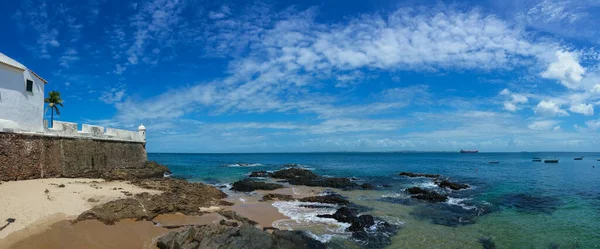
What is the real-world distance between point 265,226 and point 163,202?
5546mm

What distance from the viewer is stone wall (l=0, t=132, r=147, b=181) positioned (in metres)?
18.5

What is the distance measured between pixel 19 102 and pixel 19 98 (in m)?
0.25

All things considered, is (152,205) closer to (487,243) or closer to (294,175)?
Result: (487,243)

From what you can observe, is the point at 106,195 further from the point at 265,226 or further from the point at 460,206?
the point at 460,206

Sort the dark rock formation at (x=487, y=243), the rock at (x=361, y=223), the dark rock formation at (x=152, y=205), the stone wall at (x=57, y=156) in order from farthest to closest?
the stone wall at (x=57, y=156) < the rock at (x=361, y=223) < the dark rock formation at (x=152, y=205) < the dark rock formation at (x=487, y=243)

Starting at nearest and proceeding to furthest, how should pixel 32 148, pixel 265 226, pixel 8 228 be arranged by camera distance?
pixel 8 228 < pixel 265 226 < pixel 32 148

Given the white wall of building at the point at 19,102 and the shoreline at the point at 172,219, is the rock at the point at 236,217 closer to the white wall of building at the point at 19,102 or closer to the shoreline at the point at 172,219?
the shoreline at the point at 172,219

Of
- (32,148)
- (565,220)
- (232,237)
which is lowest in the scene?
(565,220)

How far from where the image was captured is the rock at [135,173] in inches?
1036

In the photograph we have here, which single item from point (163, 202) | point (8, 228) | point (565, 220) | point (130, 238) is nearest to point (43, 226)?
point (8, 228)

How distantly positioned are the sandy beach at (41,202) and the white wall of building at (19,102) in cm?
361

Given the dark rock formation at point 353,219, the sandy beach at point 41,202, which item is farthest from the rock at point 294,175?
the sandy beach at point 41,202

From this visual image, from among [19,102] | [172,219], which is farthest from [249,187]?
[19,102]

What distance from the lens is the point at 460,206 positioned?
2119 cm
